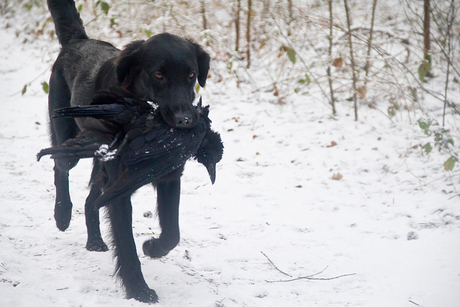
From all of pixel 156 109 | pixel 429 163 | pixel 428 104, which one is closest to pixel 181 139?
pixel 156 109

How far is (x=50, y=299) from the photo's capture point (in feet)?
7.38

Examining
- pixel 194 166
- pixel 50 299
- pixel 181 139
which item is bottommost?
pixel 194 166

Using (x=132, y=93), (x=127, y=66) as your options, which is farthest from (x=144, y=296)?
(x=127, y=66)

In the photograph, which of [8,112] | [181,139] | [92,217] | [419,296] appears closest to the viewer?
[181,139]

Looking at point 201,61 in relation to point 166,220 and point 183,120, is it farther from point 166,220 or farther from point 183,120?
point 166,220

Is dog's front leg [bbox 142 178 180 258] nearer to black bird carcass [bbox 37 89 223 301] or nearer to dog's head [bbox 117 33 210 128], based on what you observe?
black bird carcass [bbox 37 89 223 301]

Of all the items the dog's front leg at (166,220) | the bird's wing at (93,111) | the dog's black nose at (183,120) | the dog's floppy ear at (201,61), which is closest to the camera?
the bird's wing at (93,111)

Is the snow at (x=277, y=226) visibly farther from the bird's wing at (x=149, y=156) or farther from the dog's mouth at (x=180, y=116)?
the dog's mouth at (x=180, y=116)

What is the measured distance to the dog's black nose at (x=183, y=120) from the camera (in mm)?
2203

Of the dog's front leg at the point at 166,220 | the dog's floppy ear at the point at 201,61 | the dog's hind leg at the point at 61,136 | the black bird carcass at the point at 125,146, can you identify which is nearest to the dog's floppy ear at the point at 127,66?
the black bird carcass at the point at 125,146

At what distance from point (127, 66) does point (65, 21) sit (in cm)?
142

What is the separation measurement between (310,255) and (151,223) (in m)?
1.35

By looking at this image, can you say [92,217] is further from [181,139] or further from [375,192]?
[375,192]

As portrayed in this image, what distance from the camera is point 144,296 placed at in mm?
2363
